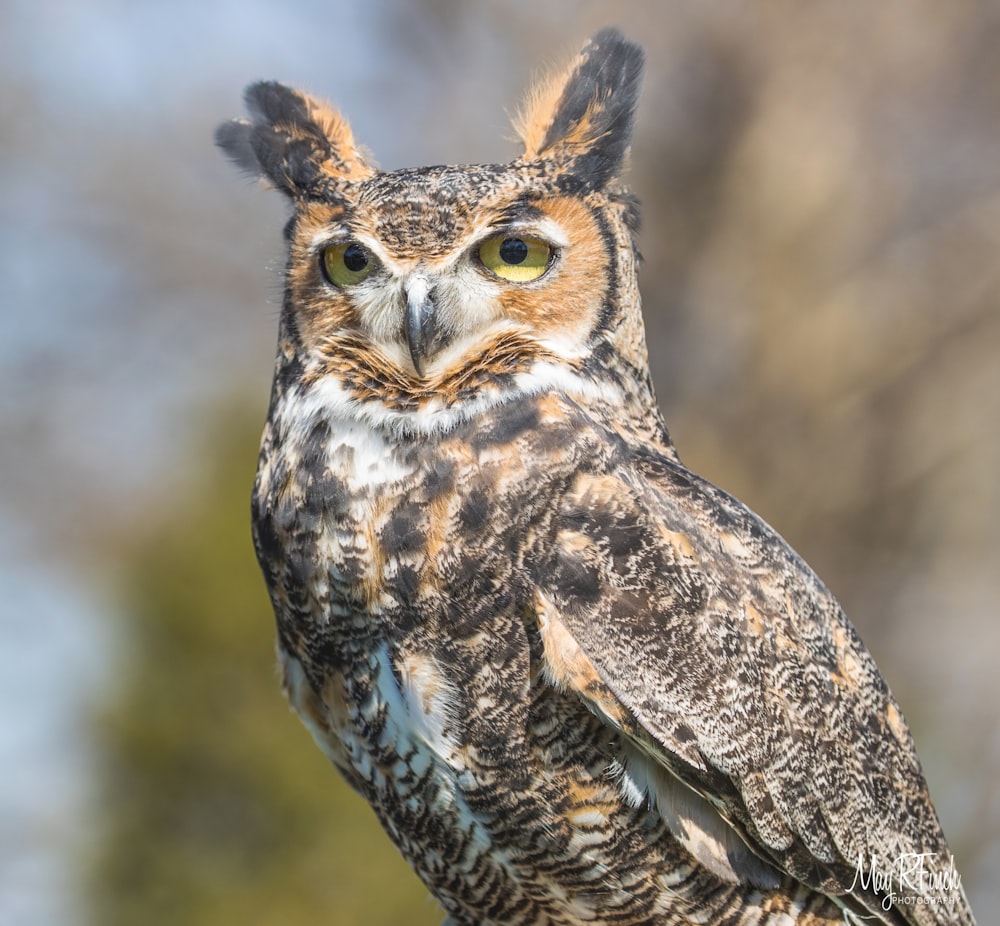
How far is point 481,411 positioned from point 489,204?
36 centimetres

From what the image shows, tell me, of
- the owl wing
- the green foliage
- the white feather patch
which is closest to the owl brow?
the owl wing

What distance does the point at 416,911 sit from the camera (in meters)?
5.20

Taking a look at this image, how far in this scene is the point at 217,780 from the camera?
5281mm

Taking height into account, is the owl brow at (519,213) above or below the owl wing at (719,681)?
above

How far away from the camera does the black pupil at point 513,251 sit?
1909 mm

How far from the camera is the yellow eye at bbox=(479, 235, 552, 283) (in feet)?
6.25

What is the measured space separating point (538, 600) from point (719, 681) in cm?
35

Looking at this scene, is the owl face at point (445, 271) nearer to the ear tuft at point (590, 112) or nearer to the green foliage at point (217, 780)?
the ear tuft at point (590, 112)

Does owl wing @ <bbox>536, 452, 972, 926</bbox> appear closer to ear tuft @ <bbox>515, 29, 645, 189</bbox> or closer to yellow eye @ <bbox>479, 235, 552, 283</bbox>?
yellow eye @ <bbox>479, 235, 552, 283</bbox>

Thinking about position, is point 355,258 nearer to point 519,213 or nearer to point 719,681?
point 519,213

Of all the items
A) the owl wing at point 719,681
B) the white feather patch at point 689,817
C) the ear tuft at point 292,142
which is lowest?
the white feather patch at point 689,817

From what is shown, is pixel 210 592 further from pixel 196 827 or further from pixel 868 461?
pixel 868 461

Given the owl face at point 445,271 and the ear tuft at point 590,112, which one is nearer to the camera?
the owl face at point 445,271

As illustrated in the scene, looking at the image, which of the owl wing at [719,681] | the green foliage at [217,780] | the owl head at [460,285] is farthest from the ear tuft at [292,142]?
the green foliage at [217,780]
